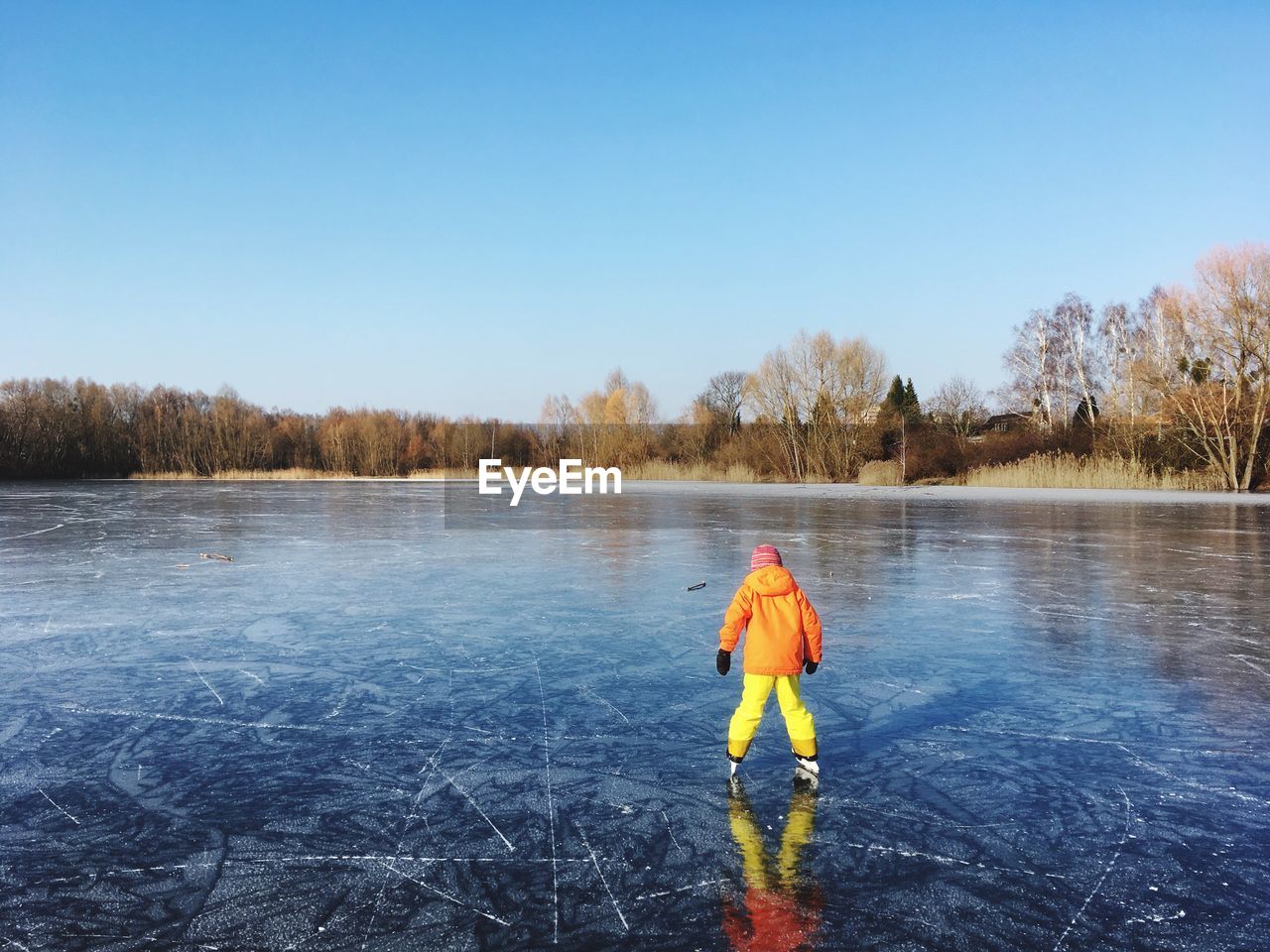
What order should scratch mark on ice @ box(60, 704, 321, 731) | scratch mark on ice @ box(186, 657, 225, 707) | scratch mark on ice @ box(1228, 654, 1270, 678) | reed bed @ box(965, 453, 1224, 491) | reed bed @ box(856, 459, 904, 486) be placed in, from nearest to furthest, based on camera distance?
1. scratch mark on ice @ box(60, 704, 321, 731)
2. scratch mark on ice @ box(186, 657, 225, 707)
3. scratch mark on ice @ box(1228, 654, 1270, 678)
4. reed bed @ box(965, 453, 1224, 491)
5. reed bed @ box(856, 459, 904, 486)

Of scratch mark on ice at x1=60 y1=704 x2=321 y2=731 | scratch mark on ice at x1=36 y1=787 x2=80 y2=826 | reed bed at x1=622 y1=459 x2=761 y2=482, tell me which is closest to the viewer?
scratch mark on ice at x1=36 y1=787 x2=80 y2=826

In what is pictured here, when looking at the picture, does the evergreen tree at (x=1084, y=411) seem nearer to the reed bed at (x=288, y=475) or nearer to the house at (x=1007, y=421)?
the house at (x=1007, y=421)

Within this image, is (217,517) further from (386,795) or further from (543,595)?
(386,795)

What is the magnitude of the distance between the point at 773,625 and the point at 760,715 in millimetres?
379

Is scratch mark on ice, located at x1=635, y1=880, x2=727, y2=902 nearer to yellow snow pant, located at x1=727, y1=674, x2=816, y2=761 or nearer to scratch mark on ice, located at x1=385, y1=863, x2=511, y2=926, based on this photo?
scratch mark on ice, located at x1=385, y1=863, x2=511, y2=926

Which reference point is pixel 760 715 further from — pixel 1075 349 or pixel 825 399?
pixel 1075 349

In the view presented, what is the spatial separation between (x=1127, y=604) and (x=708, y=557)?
16.1 ft

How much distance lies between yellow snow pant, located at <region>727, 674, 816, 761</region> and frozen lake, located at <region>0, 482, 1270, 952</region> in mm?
173

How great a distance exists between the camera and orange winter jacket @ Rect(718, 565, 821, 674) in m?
3.74

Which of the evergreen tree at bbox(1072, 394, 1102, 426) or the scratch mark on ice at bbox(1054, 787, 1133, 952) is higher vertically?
the evergreen tree at bbox(1072, 394, 1102, 426)

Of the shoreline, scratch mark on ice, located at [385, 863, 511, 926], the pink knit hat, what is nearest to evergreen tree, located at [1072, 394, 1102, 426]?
the shoreline

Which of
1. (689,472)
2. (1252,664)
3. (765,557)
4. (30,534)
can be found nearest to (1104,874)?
(765,557)

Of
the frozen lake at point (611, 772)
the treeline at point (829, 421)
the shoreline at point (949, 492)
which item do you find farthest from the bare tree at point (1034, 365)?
the frozen lake at point (611, 772)

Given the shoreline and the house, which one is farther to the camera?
the house
